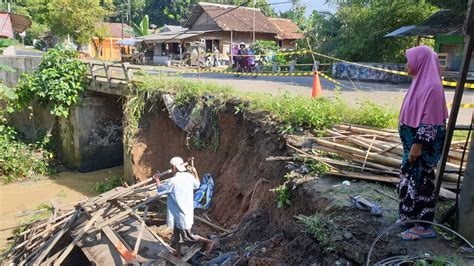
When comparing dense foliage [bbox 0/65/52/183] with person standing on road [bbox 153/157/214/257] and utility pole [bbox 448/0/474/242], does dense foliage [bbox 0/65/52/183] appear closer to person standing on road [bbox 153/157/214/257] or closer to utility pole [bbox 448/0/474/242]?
person standing on road [bbox 153/157/214/257]

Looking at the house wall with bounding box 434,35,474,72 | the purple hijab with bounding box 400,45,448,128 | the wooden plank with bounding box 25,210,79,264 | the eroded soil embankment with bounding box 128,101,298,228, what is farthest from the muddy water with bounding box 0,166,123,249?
the house wall with bounding box 434,35,474,72

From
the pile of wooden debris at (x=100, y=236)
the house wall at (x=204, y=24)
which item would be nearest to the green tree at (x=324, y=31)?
the house wall at (x=204, y=24)

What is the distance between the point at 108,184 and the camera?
12.7m

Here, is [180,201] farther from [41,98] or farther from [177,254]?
[41,98]

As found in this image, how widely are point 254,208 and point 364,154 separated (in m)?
2.27

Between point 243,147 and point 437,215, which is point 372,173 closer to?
point 437,215

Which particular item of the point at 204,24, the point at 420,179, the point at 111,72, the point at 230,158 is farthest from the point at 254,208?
the point at 204,24

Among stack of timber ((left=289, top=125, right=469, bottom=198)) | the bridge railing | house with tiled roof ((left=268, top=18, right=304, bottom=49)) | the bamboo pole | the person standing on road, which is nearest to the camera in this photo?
stack of timber ((left=289, top=125, right=469, bottom=198))

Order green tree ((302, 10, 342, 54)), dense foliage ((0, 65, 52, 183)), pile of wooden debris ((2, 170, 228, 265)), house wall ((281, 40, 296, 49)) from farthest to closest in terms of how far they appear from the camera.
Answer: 1. house wall ((281, 40, 296, 49))
2. green tree ((302, 10, 342, 54))
3. dense foliage ((0, 65, 52, 183))
4. pile of wooden debris ((2, 170, 228, 265))

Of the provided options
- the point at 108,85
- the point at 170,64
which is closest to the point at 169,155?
the point at 108,85

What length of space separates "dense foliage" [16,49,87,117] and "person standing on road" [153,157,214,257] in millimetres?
9053

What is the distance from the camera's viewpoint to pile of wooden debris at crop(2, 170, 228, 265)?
6551 millimetres

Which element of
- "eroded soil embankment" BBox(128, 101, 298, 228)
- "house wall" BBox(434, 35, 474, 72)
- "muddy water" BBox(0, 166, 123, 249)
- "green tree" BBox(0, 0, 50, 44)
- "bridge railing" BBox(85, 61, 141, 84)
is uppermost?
"green tree" BBox(0, 0, 50, 44)

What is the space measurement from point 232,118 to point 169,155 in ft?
9.10
